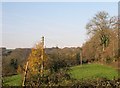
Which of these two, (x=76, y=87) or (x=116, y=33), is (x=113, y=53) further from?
(x=76, y=87)

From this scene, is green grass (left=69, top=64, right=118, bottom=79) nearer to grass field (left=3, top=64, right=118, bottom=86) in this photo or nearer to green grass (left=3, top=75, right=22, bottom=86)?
grass field (left=3, top=64, right=118, bottom=86)

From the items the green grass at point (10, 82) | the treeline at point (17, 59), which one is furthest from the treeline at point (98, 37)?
the green grass at point (10, 82)

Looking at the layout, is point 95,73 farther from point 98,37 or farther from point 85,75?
point 98,37

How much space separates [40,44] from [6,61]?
490cm

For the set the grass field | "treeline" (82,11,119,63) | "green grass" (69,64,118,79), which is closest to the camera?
the grass field

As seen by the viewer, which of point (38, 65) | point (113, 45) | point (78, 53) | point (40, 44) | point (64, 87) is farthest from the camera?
point (78, 53)

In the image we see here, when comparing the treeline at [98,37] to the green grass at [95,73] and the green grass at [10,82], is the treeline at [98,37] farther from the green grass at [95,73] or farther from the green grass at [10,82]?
the green grass at [10,82]

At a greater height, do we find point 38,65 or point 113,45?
point 113,45

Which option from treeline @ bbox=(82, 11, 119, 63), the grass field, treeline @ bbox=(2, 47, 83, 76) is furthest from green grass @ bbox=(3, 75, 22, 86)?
treeline @ bbox=(82, 11, 119, 63)

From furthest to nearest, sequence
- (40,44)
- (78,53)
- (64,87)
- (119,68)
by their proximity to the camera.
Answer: (78,53), (119,68), (40,44), (64,87)

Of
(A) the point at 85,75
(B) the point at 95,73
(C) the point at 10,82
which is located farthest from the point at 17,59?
(C) the point at 10,82

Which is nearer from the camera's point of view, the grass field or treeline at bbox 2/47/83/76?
the grass field

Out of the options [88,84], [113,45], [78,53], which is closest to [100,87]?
[88,84]

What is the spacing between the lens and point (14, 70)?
23.5 metres
